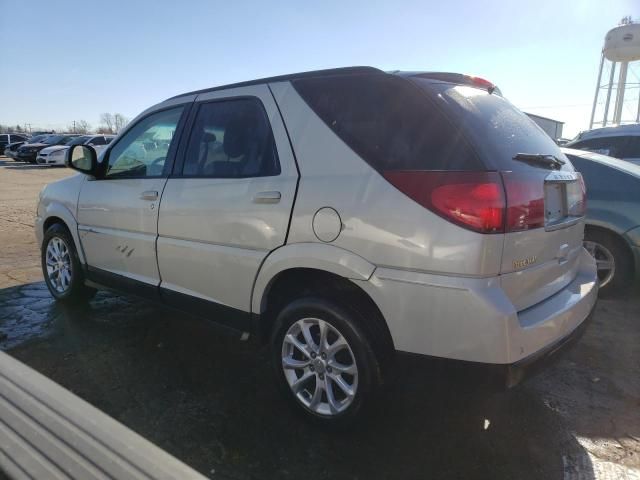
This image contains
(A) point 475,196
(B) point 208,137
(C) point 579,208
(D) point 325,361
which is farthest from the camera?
(B) point 208,137

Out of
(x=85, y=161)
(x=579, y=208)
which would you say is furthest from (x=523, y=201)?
(x=85, y=161)

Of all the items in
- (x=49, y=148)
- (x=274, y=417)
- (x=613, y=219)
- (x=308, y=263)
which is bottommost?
(x=274, y=417)

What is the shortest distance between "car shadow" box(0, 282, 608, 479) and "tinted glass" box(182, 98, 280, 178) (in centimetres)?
105

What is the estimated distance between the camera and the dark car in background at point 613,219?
4371 mm

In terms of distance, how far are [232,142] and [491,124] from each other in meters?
1.53

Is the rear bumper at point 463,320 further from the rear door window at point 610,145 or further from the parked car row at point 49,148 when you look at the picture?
the parked car row at point 49,148

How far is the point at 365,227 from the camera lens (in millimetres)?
2225

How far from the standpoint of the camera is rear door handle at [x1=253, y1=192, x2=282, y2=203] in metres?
2.58

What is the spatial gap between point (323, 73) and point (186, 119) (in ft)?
3.84

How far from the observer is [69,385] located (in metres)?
3.02

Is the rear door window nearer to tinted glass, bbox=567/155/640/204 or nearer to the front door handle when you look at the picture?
tinted glass, bbox=567/155/640/204

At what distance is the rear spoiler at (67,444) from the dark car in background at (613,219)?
4.30m

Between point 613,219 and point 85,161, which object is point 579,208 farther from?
point 85,161

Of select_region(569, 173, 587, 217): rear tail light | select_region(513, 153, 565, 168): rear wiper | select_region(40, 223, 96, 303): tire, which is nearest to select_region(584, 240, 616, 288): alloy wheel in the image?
select_region(569, 173, 587, 217): rear tail light
